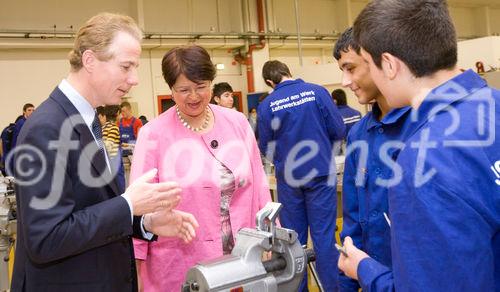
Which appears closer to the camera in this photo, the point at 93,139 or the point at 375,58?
the point at 375,58

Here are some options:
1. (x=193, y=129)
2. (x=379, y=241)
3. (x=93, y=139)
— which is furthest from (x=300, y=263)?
(x=193, y=129)

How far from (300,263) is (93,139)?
63 cm

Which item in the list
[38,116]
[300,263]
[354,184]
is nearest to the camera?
[300,263]

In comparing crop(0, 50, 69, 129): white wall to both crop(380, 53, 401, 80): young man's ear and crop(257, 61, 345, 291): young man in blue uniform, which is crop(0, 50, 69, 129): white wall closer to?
crop(257, 61, 345, 291): young man in blue uniform

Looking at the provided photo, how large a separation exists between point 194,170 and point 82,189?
1.88 ft

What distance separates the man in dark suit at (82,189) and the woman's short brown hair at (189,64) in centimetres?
34

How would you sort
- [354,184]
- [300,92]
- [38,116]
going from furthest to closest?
[300,92] → [354,184] → [38,116]

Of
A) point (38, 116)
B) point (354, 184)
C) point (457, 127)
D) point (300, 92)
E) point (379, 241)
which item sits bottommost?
point (379, 241)

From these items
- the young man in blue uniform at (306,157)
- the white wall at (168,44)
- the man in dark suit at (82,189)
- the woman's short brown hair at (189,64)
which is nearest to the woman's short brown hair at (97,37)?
the man in dark suit at (82,189)

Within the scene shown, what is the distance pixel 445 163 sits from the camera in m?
0.81

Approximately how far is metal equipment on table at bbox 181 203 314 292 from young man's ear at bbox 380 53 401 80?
39 centimetres

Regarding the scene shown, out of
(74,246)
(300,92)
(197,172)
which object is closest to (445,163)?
(74,246)

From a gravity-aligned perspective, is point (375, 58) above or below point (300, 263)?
above

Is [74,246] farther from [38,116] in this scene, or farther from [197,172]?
[197,172]
